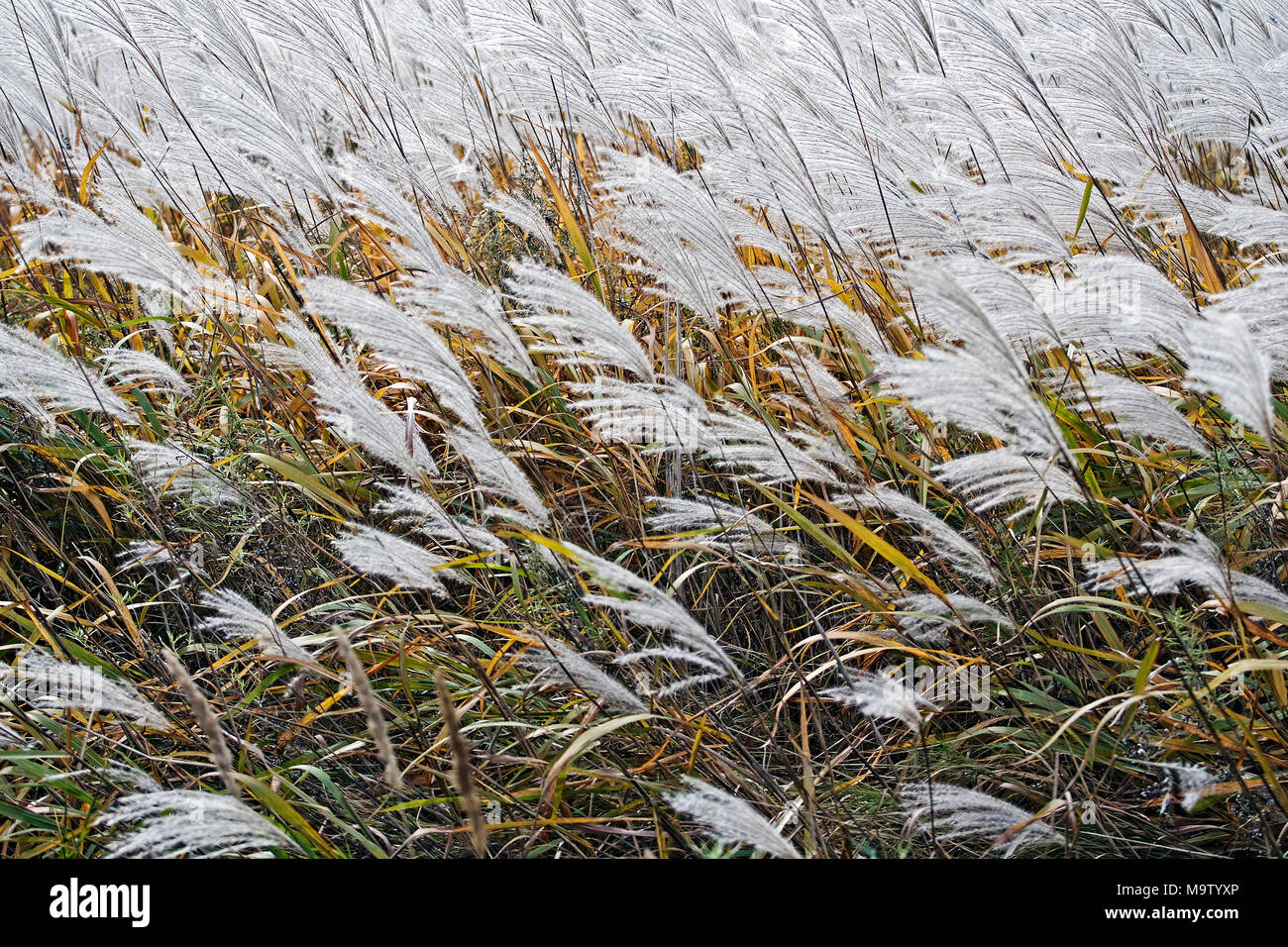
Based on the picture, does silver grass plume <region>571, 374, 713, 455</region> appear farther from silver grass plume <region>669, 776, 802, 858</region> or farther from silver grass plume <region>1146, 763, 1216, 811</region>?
silver grass plume <region>1146, 763, 1216, 811</region>

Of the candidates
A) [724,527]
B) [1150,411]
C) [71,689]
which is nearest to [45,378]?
[71,689]

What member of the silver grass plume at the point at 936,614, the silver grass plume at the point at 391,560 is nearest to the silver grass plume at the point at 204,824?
the silver grass plume at the point at 391,560

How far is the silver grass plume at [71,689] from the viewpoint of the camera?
145 centimetres

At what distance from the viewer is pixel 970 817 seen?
55.5 inches

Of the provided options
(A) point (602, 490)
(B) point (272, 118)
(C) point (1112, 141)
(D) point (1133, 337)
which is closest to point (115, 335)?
(B) point (272, 118)

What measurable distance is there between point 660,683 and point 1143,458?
1138 mm

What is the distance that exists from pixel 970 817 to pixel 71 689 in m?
1.59

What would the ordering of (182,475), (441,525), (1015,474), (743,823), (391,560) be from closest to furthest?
(743,823), (391,560), (1015,474), (441,525), (182,475)

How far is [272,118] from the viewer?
2.26 meters

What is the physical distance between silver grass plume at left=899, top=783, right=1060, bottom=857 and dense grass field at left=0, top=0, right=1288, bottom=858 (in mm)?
13

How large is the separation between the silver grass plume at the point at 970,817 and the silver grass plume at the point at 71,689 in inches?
50.1

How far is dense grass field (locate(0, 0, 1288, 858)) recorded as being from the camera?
154cm

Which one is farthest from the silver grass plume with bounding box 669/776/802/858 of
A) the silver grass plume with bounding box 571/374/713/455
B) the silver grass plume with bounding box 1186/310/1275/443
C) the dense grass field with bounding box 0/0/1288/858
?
the silver grass plume with bounding box 1186/310/1275/443

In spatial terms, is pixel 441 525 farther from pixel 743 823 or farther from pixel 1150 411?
pixel 1150 411
